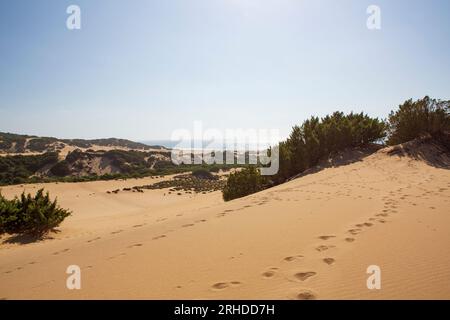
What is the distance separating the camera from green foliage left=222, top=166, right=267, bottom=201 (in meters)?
15.5

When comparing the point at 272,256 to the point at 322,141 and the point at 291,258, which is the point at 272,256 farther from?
the point at 322,141

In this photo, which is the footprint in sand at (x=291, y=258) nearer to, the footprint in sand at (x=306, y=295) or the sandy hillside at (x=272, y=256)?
the sandy hillside at (x=272, y=256)

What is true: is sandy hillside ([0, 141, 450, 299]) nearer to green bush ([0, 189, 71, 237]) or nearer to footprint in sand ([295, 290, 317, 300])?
footprint in sand ([295, 290, 317, 300])

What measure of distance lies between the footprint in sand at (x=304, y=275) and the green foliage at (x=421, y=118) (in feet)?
50.9

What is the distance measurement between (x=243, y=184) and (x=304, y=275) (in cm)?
1227

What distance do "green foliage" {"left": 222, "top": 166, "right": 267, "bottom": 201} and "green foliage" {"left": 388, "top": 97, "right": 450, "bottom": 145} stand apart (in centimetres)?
818

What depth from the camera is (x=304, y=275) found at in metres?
3.40

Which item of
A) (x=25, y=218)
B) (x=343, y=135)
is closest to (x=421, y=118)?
(x=343, y=135)

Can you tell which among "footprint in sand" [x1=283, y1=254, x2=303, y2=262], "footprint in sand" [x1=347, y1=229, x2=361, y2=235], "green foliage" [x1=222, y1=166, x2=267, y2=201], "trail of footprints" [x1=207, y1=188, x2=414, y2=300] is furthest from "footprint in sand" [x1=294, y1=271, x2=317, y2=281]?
"green foliage" [x1=222, y1=166, x2=267, y2=201]

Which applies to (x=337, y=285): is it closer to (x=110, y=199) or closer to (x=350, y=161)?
(x=350, y=161)

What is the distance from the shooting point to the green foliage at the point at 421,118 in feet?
51.3

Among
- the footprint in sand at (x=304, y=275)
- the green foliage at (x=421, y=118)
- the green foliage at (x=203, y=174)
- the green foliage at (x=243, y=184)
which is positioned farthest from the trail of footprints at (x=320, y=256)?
the green foliage at (x=203, y=174)
